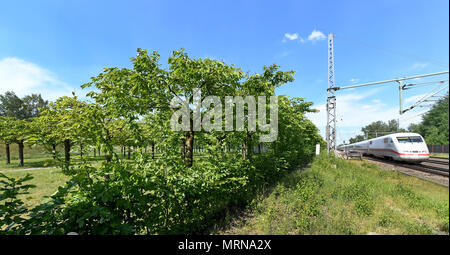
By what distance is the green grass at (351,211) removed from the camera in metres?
3.92

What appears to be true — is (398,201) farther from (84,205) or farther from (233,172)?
(84,205)

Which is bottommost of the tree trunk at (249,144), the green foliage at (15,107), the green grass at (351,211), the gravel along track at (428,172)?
the green grass at (351,211)

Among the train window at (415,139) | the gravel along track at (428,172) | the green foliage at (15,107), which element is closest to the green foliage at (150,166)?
the gravel along track at (428,172)

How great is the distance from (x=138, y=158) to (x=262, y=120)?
496 cm

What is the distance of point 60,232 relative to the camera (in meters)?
1.89

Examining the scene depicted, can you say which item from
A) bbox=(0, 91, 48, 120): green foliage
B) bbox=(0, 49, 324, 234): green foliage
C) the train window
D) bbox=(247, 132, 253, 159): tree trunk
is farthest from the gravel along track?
bbox=(0, 91, 48, 120): green foliage

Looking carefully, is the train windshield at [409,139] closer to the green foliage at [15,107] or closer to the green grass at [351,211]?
the green grass at [351,211]

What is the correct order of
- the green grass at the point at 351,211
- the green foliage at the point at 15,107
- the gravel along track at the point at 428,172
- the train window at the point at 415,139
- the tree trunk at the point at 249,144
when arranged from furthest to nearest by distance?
the green foliage at the point at 15,107
the train window at the point at 415,139
the tree trunk at the point at 249,144
the green grass at the point at 351,211
the gravel along track at the point at 428,172

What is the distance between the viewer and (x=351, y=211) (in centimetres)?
505

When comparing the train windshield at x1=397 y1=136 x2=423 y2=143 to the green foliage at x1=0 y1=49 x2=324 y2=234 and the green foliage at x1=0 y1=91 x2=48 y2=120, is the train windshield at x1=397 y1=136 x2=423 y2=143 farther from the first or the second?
the green foliage at x1=0 y1=91 x2=48 y2=120

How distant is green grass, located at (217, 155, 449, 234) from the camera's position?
12.9 feet

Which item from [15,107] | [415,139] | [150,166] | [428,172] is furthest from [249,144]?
[15,107]
